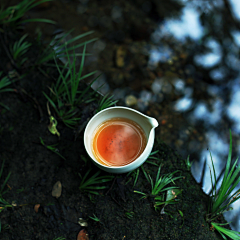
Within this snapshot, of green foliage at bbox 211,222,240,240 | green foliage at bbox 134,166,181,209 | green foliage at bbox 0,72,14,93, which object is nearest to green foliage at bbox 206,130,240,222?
green foliage at bbox 211,222,240,240

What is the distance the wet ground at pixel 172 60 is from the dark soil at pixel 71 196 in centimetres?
28

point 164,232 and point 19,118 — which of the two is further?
point 19,118

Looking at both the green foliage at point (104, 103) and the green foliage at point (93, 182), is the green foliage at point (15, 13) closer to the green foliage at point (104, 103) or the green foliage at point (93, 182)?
the green foliage at point (104, 103)

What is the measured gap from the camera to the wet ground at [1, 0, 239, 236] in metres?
1.39

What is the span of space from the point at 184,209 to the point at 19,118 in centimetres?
93

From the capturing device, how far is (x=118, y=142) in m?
1.10

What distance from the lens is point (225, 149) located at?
1.34 m

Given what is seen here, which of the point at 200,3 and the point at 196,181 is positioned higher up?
the point at 200,3

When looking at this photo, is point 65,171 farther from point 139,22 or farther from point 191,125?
point 139,22

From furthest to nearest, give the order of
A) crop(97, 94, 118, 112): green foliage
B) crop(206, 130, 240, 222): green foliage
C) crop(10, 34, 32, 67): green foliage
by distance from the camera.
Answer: crop(10, 34, 32, 67): green foliage < crop(97, 94, 118, 112): green foliage < crop(206, 130, 240, 222): green foliage

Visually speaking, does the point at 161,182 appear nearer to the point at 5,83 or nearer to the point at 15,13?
the point at 5,83

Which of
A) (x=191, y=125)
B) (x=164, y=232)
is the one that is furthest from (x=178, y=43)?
(x=164, y=232)

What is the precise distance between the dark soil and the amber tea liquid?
0.31 ft

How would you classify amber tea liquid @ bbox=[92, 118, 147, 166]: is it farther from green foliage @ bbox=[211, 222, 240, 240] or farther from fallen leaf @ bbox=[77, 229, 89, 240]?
green foliage @ bbox=[211, 222, 240, 240]
